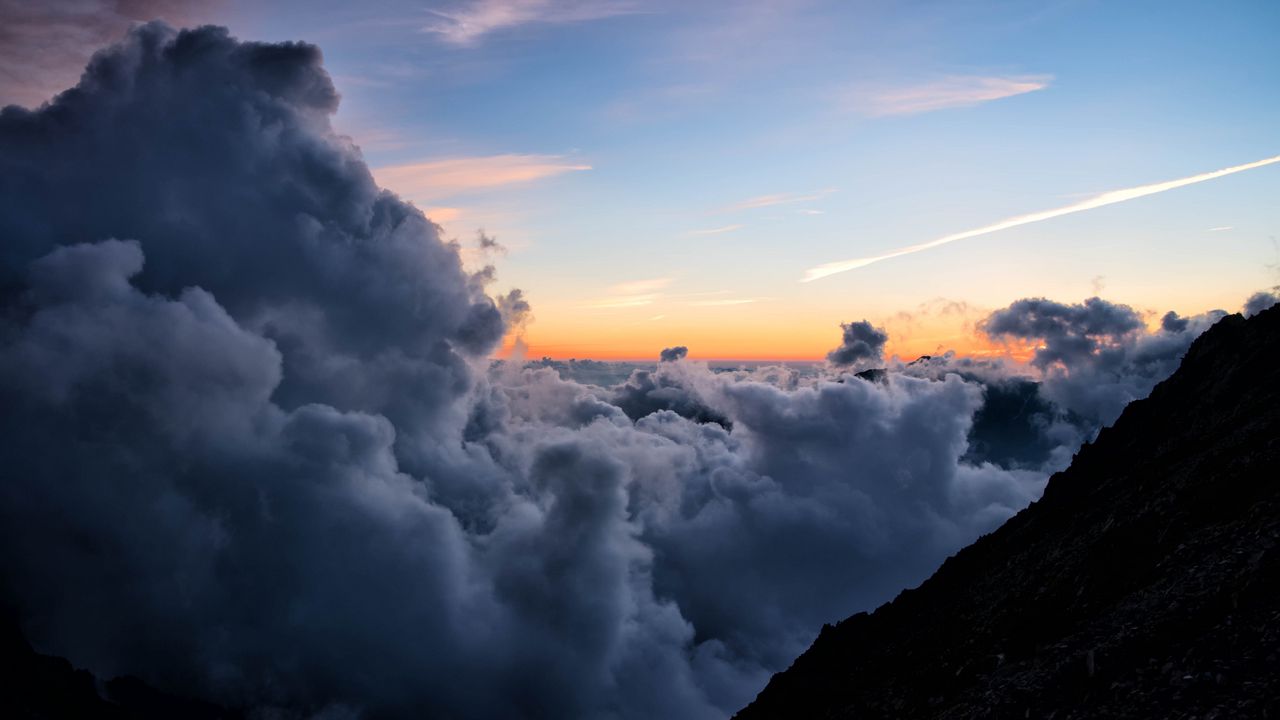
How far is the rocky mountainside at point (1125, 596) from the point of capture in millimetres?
24266

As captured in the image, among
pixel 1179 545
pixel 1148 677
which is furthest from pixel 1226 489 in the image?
pixel 1148 677

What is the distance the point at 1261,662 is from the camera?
2152 centimetres

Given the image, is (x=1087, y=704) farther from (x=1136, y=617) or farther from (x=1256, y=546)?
(x=1256, y=546)

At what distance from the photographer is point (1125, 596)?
3369 centimetres

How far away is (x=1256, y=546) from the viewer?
95.3ft

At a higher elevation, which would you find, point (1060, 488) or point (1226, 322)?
point (1226, 322)

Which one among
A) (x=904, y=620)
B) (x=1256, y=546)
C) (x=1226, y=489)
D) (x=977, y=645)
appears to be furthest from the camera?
(x=904, y=620)

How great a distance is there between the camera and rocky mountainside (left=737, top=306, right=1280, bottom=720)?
2427cm

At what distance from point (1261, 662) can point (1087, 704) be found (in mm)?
5879

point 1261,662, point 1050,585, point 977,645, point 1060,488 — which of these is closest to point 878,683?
point 977,645

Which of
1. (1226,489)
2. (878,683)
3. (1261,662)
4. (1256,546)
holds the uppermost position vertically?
(1226,489)

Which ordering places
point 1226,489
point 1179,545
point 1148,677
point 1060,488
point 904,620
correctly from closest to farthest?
point 1148,677 < point 1179,545 < point 1226,489 < point 904,620 < point 1060,488

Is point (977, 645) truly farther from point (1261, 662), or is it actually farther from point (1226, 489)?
point (1261, 662)

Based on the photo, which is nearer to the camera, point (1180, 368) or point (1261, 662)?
point (1261, 662)
